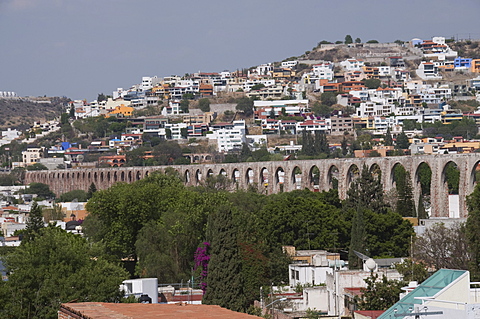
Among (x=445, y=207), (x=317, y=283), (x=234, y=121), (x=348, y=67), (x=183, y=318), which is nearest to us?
(x=183, y=318)

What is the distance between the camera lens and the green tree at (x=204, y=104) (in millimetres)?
170375

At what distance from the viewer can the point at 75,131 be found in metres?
169

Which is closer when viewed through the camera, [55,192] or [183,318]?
[183,318]

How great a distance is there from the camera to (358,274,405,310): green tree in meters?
18.7

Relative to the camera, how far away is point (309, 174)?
73.1m

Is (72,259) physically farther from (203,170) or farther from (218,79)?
(218,79)

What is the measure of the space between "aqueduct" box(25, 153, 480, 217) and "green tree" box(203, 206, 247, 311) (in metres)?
23.4

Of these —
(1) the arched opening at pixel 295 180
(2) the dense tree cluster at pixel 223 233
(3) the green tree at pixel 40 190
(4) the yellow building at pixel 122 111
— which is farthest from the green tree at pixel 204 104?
(2) the dense tree cluster at pixel 223 233

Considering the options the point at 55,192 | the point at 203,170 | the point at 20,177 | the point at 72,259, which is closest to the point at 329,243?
the point at 72,259

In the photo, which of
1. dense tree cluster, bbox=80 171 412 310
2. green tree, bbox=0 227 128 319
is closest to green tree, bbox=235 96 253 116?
dense tree cluster, bbox=80 171 412 310

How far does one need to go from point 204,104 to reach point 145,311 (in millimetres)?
159461

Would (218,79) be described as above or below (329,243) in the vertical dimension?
above

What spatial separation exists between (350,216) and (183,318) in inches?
1079

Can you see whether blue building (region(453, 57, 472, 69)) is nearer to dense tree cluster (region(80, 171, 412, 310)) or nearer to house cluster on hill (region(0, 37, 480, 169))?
house cluster on hill (region(0, 37, 480, 169))
